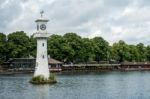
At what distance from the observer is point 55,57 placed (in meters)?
156

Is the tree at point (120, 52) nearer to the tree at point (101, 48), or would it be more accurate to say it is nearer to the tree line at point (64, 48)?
the tree line at point (64, 48)

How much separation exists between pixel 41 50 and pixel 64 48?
245 feet

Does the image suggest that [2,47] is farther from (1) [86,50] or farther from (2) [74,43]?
(1) [86,50]

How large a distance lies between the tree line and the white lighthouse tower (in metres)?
64.6

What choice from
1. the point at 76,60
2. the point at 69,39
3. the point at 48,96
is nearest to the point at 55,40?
the point at 69,39

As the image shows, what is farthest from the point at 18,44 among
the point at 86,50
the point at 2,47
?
the point at 86,50

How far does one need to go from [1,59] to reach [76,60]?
102 feet

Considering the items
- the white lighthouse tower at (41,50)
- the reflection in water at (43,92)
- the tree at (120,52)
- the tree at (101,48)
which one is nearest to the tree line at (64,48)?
the tree at (101,48)

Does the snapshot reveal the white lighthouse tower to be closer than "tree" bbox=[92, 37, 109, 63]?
Yes

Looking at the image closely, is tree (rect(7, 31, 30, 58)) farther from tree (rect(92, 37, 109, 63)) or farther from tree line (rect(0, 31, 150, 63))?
tree (rect(92, 37, 109, 63))

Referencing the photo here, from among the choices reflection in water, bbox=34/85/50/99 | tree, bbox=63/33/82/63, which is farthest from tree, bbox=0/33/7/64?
reflection in water, bbox=34/85/50/99

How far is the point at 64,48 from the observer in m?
150

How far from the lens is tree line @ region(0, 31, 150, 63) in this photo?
14350cm

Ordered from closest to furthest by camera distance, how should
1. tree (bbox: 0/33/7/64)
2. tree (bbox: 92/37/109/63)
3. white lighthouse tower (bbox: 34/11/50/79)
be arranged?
white lighthouse tower (bbox: 34/11/50/79)
tree (bbox: 0/33/7/64)
tree (bbox: 92/37/109/63)
